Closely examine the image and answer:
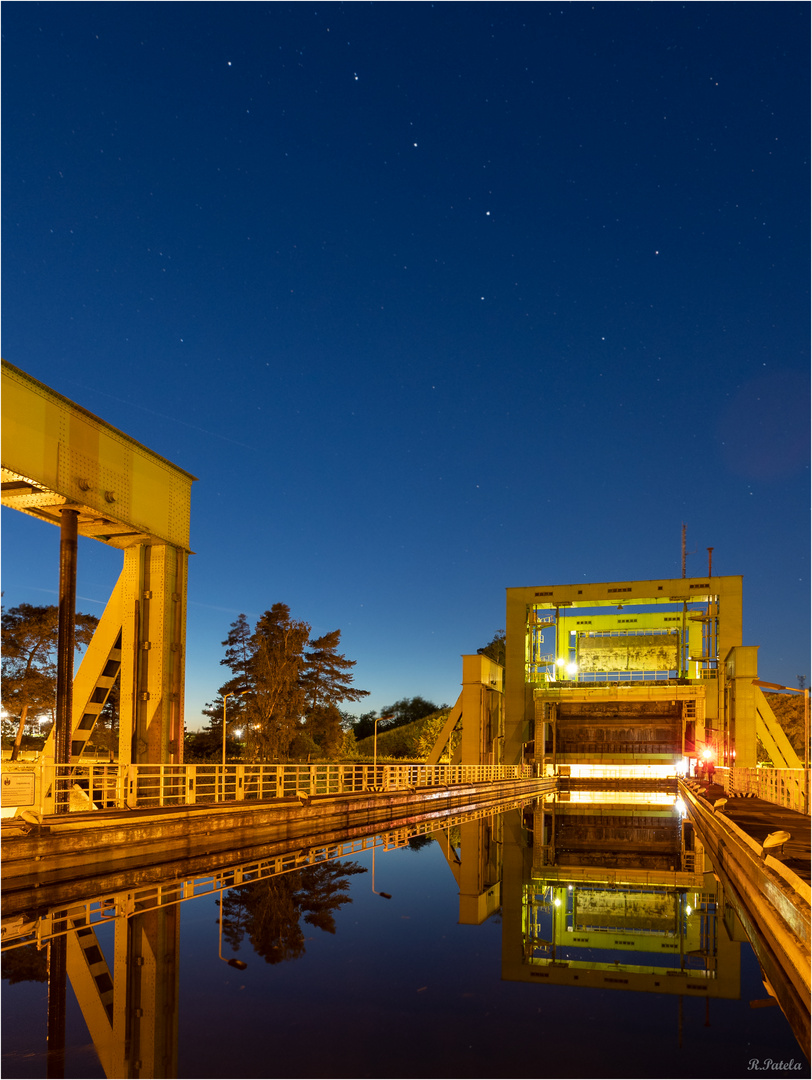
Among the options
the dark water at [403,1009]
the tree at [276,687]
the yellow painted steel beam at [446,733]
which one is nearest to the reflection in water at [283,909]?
the dark water at [403,1009]

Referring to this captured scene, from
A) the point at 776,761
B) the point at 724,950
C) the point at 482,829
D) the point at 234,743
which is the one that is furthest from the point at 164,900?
the point at 234,743

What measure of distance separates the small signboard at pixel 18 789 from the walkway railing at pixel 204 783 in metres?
0.24

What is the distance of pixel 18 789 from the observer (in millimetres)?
14523

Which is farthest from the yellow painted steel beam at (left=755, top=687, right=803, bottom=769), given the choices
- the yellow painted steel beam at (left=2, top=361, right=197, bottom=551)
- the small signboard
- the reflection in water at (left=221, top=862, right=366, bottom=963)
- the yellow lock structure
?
the small signboard

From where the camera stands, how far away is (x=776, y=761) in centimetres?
5019

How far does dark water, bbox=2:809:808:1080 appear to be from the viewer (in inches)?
256

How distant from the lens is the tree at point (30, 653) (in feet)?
151

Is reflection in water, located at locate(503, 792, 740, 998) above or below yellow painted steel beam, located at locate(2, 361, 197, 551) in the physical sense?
below

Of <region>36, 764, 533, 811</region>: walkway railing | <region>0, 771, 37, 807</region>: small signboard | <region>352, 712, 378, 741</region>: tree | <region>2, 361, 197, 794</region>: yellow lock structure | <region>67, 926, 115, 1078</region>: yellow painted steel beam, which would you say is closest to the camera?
<region>67, 926, 115, 1078</region>: yellow painted steel beam

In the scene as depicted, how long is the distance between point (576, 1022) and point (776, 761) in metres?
48.0

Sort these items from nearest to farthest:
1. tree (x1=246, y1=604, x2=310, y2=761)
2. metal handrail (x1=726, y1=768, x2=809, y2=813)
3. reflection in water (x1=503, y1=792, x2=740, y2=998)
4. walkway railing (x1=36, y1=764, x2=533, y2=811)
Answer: reflection in water (x1=503, y1=792, x2=740, y2=998) → walkway railing (x1=36, y1=764, x2=533, y2=811) → metal handrail (x1=726, y1=768, x2=809, y2=813) → tree (x1=246, y1=604, x2=310, y2=761)

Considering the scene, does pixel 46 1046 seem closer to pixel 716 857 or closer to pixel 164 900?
pixel 164 900

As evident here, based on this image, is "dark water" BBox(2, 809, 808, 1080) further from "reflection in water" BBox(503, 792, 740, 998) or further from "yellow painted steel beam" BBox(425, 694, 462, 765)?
"yellow painted steel beam" BBox(425, 694, 462, 765)

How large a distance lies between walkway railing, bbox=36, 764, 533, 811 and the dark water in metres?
6.00
